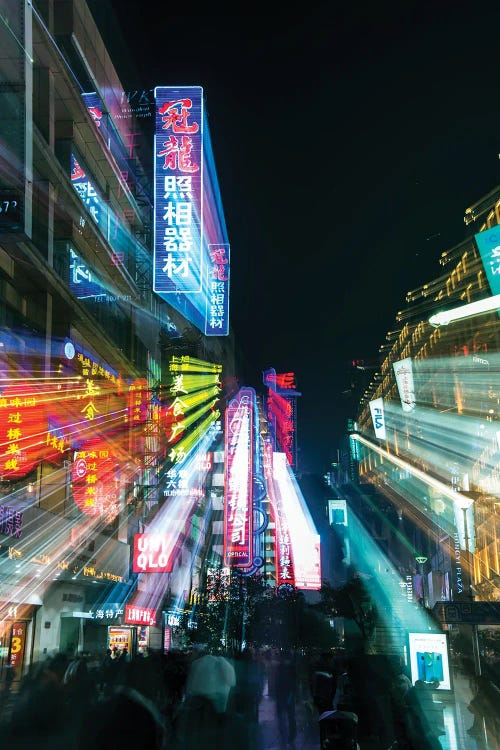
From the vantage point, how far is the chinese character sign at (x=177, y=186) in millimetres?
22297

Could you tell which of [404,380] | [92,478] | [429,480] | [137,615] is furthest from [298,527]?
[92,478]

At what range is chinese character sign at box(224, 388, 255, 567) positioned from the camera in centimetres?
3331

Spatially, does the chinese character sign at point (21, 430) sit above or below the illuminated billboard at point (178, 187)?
below

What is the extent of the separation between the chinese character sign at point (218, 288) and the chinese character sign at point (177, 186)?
29.4 feet

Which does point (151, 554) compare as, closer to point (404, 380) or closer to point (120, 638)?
point (120, 638)

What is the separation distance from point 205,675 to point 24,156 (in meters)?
11.8

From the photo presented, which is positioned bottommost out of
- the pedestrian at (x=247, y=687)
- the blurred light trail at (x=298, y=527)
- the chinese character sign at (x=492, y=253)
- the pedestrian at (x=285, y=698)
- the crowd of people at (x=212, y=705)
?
the blurred light trail at (x=298, y=527)

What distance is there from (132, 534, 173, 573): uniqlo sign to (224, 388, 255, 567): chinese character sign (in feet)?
27.7

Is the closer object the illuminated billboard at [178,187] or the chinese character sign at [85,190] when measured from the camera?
the illuminated billboard at [178,187]

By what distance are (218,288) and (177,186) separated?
9909 millimetres

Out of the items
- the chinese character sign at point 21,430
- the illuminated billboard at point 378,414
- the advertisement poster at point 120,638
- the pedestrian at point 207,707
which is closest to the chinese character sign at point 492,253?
the pedestrian at point 207,707

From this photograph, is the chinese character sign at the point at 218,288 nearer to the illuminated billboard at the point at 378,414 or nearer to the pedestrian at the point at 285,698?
the pedestrian at the point at 285,698

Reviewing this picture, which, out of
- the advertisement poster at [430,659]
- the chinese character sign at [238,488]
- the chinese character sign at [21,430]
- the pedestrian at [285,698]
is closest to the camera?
the advertisement poster at [430,659]

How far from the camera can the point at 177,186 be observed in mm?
22547
